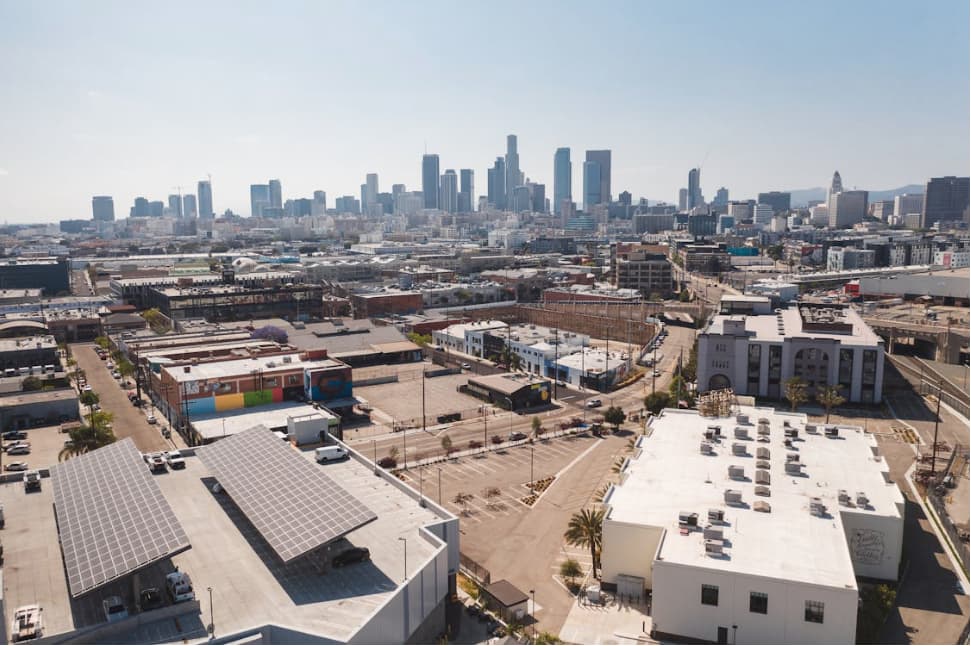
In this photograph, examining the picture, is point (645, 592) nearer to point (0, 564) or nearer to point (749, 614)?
point (749, 614)

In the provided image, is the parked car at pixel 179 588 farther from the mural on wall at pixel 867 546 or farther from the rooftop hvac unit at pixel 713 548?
the mural on wall at pixel 867 546

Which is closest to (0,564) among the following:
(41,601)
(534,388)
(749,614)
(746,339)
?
(41,601)

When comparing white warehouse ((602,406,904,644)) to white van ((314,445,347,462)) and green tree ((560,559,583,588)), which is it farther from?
white van ((314,445,347,462))

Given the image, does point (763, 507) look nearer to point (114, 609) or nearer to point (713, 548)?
point (713, 548)

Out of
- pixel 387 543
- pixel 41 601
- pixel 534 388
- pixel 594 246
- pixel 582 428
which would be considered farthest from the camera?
pixel 594 246

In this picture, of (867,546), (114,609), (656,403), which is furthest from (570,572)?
(656,403)

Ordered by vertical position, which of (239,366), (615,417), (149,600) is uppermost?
(239,366)

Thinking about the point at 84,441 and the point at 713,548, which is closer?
the point at 713,548
